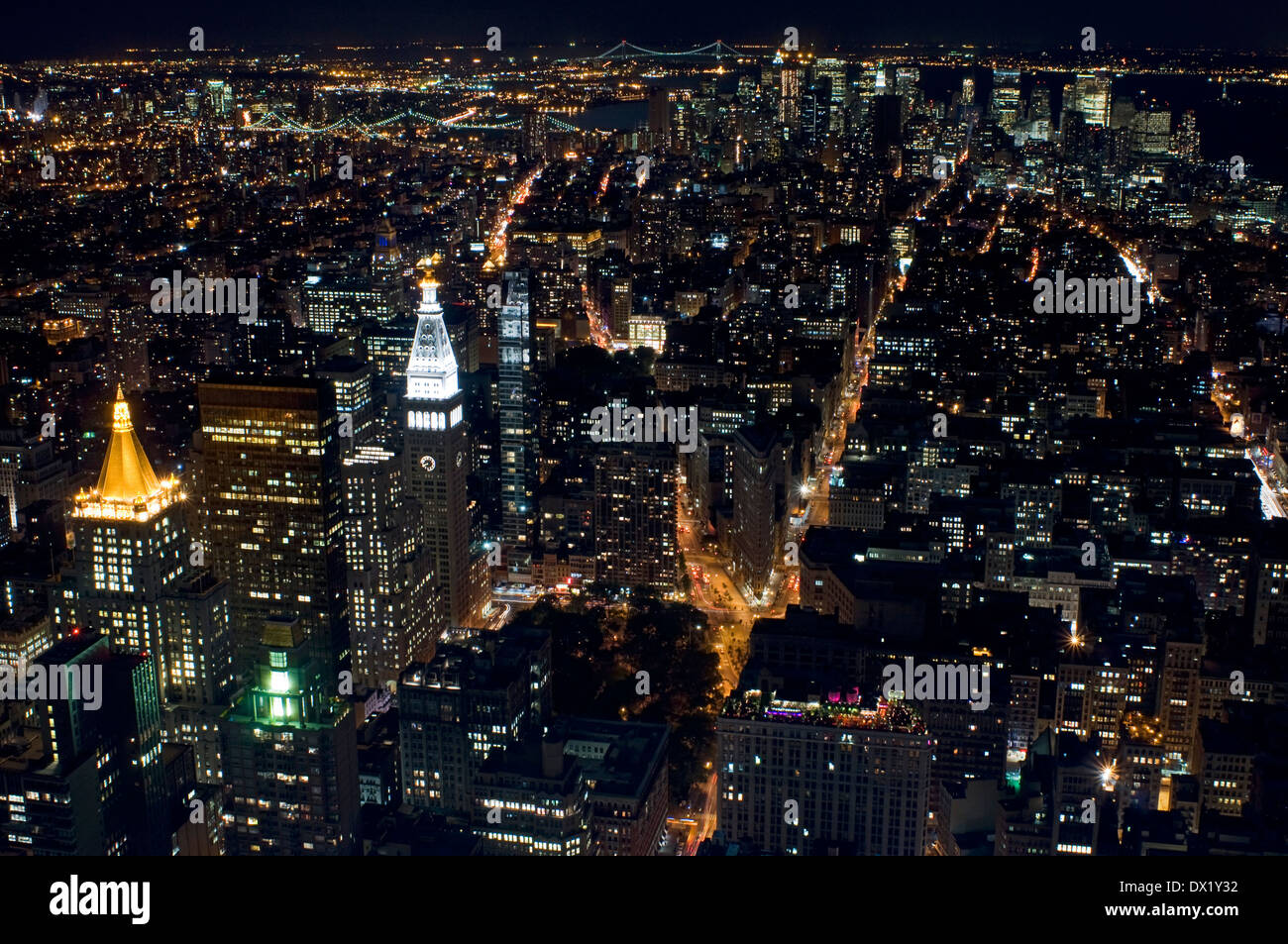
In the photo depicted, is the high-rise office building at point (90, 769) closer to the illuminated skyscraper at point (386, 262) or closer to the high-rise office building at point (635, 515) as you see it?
the high-rise office building at point (635, 515)

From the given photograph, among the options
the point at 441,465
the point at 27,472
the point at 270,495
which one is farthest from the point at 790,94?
the point at 270,495

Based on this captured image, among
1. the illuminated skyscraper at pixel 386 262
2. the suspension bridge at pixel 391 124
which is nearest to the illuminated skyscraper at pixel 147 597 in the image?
the illuminated skyscraper at pixel 386 262

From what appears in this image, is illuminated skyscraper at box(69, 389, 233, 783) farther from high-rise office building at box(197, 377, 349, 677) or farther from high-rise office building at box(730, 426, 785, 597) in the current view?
high-rise office building at box(730, 426, 785, 597)

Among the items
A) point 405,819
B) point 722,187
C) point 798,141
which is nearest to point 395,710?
point 405,819

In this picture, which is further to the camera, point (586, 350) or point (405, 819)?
point (586, 350)

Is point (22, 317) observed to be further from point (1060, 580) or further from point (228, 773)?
point (1060, 580)

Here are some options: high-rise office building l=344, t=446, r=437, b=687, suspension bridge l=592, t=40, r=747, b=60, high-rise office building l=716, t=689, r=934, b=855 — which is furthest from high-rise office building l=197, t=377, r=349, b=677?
suspension bridge l=592, t=40, r=747, b=60
